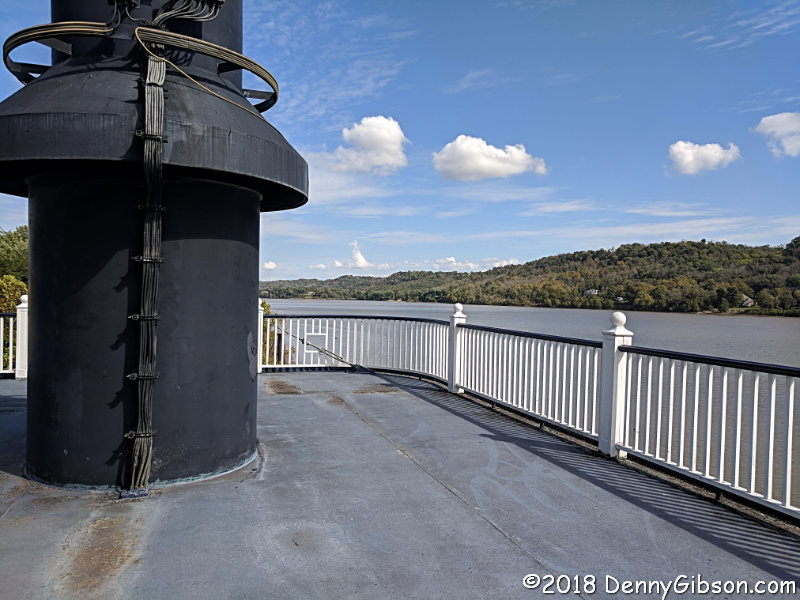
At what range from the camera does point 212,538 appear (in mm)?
2811

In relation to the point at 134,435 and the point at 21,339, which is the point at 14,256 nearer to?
the point at 21,339

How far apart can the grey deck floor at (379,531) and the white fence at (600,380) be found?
11.1 inches

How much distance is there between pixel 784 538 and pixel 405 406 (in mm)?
3855

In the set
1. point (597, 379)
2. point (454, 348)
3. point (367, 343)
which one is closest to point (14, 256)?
point (367, 343)

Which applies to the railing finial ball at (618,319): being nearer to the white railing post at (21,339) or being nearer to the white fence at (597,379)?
the white fence at (597,379)

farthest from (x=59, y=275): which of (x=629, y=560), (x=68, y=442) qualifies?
(x=629, y=560)

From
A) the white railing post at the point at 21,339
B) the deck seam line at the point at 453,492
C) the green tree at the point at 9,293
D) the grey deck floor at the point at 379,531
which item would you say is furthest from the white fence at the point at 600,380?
the green tree at the point at 9,293

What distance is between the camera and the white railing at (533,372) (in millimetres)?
4906

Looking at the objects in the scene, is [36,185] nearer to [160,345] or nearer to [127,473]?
[160,345]

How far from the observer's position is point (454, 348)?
23.1 ft

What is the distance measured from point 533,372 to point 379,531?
2984 millimetres

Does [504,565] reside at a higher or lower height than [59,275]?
lower

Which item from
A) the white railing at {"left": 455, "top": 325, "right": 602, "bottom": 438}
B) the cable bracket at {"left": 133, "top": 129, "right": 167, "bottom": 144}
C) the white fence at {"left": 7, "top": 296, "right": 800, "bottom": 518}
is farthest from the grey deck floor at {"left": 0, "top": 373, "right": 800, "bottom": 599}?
the cable bracket at {"left": 133, "top": 129, "right": 167, "bottom": 144}

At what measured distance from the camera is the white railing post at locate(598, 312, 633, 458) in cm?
439
